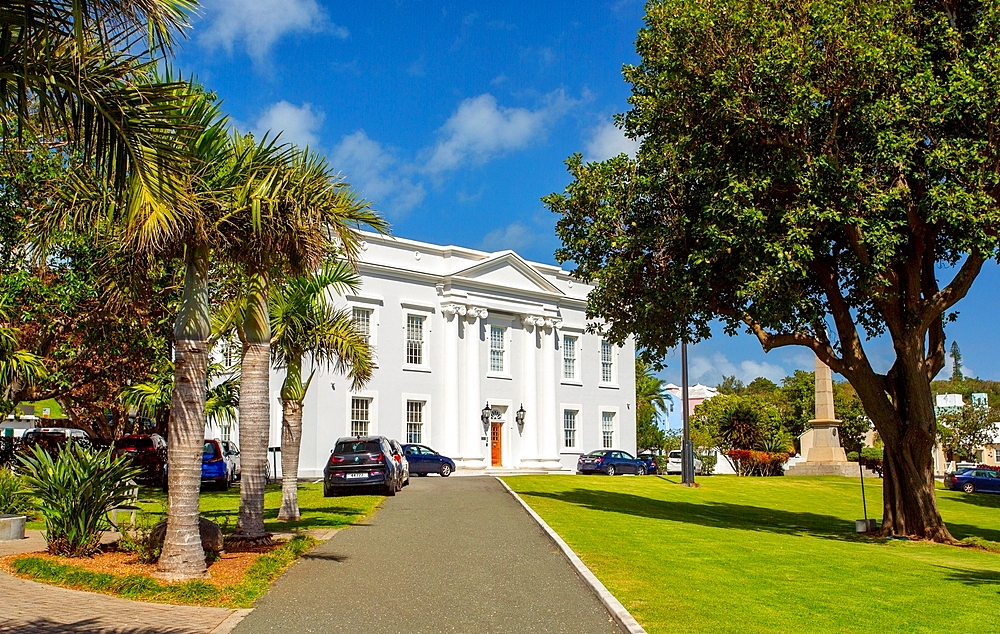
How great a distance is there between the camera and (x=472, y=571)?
11539 mm

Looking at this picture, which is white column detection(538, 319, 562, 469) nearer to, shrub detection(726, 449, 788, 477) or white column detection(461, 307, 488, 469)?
white column detection(461, 307, 488, 469)

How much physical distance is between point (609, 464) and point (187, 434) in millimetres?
35637

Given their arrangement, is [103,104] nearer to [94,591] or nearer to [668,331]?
[94,591]

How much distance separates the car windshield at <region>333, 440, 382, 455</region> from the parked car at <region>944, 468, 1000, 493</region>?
30.4 m

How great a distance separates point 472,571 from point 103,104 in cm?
700

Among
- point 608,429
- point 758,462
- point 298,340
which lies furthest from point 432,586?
point 758,462

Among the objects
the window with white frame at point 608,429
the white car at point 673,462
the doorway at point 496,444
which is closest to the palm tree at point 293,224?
the doorway at point 496,444

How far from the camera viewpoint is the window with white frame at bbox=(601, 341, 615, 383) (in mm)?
49406

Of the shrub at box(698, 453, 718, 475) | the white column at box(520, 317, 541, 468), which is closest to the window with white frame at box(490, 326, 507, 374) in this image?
the white column at box(520, 317, 541, 468)

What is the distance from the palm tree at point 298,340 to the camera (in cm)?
1669

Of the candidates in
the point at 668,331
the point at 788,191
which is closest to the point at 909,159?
the point at 788,191

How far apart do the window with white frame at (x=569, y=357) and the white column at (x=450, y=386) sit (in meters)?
7.33

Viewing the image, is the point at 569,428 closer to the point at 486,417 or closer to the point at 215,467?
the point at 486,417

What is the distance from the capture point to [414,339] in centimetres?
4203
